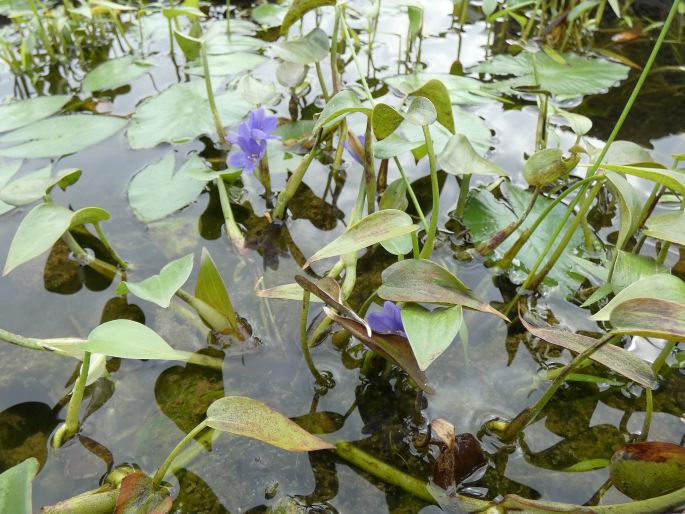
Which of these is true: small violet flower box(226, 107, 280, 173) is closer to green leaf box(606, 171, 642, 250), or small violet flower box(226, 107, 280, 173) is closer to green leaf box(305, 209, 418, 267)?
green leaf box(305, 209, 418, 267)

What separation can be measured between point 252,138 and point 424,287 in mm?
582

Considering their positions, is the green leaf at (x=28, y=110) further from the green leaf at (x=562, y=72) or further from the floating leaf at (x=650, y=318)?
the floating leaf at (x=650, y=318)

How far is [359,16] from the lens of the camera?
2182 mm

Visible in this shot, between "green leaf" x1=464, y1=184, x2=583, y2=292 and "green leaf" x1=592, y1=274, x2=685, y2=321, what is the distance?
37 cm

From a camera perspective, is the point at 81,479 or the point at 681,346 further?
the point at 681,346

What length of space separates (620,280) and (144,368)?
0.80m

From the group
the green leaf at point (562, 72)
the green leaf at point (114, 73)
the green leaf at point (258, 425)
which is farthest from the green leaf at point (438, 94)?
the green leaf at point (114, 73)

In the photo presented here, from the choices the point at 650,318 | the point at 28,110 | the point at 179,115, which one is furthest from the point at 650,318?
the point at 28,110

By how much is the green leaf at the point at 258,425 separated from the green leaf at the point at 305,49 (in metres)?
0.81

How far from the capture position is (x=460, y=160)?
Result: 2.94 ft

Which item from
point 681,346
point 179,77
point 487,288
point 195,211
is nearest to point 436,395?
point 487,288

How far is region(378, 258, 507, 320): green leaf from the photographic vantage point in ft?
2.31

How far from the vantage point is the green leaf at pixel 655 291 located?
64cm

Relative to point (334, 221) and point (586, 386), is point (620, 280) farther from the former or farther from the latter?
point (334, 221)
